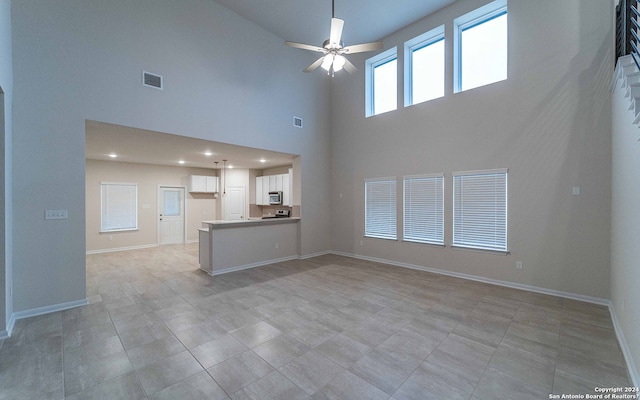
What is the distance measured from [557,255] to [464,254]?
51.3 inches

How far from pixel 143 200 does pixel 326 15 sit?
23.6ft

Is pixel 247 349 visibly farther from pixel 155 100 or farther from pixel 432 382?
pixel 155 100

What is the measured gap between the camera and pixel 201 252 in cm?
552

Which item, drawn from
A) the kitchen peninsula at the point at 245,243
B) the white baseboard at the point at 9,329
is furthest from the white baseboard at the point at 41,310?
the kitchen peninsula at the point at 245,243

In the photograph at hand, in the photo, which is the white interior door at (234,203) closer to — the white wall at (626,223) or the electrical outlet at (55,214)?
the electrical outlet at (55,214)

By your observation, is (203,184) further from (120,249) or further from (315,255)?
(315,255)

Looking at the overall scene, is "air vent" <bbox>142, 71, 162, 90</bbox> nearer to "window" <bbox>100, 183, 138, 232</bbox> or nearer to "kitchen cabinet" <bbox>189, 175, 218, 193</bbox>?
"window" <bbox>100, 183, 138, 232</bbox>

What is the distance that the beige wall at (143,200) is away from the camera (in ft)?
23.5

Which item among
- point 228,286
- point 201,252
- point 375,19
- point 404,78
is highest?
point 375,19

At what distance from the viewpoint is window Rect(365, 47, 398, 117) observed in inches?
243

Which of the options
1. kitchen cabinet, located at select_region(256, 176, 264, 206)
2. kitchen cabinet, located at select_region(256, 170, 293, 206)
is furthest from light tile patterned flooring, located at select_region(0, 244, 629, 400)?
kitchen cabinet, located at select_region(256, 176, 264, 206)

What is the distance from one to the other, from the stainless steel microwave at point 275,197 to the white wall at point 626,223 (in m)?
7.09

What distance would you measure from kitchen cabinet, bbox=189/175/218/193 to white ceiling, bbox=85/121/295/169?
72.0 inches

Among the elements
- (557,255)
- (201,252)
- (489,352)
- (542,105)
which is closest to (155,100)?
(201,252)
